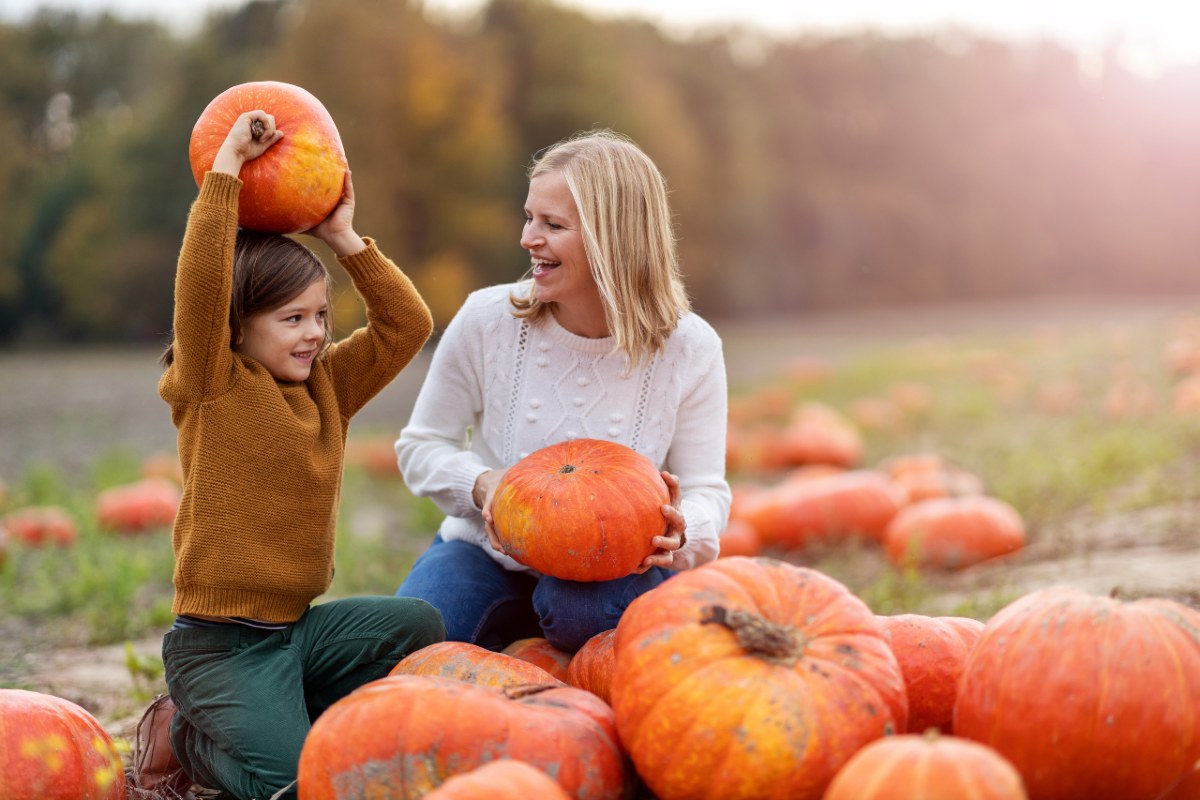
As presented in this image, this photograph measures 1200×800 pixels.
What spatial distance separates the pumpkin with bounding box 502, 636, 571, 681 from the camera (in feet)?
10.4

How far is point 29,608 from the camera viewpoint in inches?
196

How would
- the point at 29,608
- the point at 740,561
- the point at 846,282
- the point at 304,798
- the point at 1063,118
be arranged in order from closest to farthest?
the point at 304,798
the point at 740,561
the point at 29,608
the point at 846,282
the point at 1063,118

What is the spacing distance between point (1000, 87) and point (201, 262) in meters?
48.9

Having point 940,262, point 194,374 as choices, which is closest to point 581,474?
point 194,374

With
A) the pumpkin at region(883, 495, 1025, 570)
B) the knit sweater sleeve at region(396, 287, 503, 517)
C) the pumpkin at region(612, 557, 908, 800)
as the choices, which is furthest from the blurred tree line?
the pumpkin at region(612, 557, 908, 800)

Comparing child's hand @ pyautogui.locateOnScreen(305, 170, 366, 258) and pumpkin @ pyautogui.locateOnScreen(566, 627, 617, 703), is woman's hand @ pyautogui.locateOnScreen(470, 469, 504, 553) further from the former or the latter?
child's hand @ pyautogui.locateOnScreen(305, 170, 366, 258)

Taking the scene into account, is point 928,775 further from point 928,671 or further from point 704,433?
point 704,433

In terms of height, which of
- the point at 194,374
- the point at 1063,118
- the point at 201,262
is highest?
the point at 1063,118

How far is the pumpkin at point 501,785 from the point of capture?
1.98 metres

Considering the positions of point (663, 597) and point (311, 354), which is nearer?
point (663, 597)

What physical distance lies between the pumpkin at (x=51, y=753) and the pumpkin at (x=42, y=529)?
160 inches

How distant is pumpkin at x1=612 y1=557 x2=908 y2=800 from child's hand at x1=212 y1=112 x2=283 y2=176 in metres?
→ 1.43

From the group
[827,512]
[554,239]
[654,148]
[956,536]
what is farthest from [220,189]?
[654,148]

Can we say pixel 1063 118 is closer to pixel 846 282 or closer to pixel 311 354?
pixel 846 282
